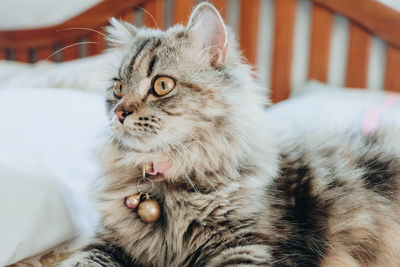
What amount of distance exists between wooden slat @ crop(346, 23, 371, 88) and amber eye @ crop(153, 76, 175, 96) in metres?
1.32

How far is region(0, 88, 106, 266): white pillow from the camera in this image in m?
0.85

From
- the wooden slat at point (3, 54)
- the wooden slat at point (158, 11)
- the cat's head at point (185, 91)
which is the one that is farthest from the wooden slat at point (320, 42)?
the wooden slat at point (3, 54)

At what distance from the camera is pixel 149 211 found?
90 centimetres

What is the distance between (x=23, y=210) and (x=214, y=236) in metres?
0.42

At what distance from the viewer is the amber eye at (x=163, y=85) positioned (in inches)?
35.9

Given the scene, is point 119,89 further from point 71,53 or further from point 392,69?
point 71,53

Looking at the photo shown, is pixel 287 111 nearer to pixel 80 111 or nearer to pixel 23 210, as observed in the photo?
pixel 80 111

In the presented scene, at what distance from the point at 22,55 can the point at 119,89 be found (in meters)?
2.05

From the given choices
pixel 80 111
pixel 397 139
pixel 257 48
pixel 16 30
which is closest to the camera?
pixel 397 139

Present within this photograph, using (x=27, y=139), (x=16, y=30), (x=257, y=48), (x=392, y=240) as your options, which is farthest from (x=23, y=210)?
(x=16, y=30)

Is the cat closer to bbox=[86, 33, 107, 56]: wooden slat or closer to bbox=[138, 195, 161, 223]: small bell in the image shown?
bbox=[138, 195, 161, 223]: small bell

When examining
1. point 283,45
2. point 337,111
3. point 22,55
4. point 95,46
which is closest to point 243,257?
point 337,111

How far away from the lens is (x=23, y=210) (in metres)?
0.86

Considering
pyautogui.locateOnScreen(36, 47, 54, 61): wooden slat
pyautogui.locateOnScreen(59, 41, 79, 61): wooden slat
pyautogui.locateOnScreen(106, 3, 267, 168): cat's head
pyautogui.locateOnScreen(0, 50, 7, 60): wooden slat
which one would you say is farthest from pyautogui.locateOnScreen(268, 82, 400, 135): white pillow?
pyautogui.locateOnScreen(0, 50, 7, 60): wooden slat
